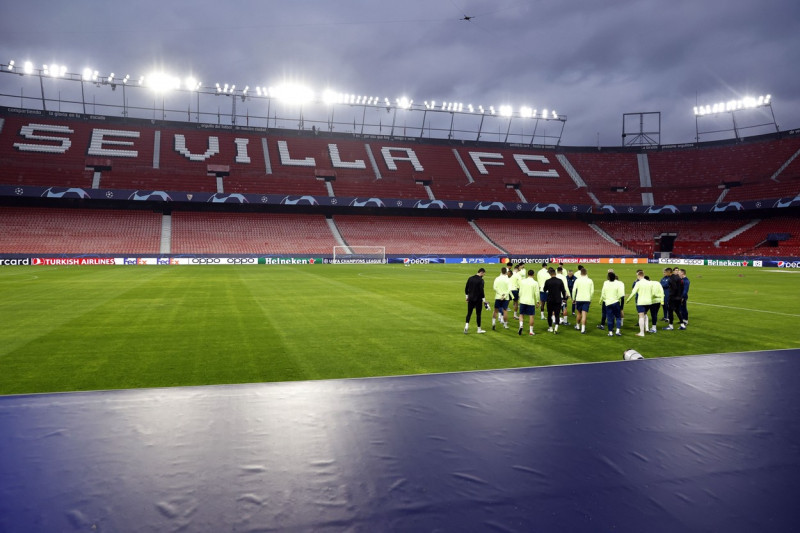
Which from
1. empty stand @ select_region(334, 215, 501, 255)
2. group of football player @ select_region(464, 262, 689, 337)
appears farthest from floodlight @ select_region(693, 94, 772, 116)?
group of football player @ select_region(464, 262, 689, 337)

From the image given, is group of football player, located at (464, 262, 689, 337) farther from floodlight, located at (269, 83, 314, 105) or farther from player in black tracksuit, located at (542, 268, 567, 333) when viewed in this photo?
floodlight, located at (269, 83, 314, 105)

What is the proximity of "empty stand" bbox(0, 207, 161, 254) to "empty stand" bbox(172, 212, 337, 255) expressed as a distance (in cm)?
319

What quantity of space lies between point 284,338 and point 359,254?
4309 cm

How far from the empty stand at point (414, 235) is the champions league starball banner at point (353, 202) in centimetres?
236

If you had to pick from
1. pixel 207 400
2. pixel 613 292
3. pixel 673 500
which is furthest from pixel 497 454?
pixel 613 292

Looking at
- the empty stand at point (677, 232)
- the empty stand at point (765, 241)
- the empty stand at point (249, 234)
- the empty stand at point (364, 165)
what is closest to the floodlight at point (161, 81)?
the empty stand at point (364, 165)

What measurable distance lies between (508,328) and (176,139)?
2470 inches

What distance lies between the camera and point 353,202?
60.6 metres

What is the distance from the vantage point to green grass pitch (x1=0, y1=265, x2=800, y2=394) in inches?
363

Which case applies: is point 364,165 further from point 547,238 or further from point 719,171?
point 719,171

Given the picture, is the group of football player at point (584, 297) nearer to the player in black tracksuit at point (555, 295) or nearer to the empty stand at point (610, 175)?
the player in black tracksuit at point (555, 295)

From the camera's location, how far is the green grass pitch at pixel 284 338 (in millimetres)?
9219

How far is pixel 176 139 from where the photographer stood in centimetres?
6412

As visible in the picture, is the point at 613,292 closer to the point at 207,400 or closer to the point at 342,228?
the point at 207,400
